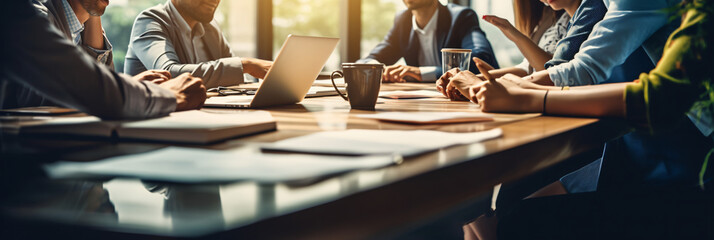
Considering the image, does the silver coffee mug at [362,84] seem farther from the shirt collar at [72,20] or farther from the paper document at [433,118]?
the shirt collar at [72,20]

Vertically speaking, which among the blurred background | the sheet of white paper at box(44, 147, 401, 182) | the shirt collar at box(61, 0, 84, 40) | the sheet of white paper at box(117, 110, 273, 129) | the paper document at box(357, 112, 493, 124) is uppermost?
the shirt collar at box(61, 0, 84, 40)

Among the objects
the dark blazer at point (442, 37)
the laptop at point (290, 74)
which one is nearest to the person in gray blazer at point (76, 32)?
the laptop at point (290, 74)

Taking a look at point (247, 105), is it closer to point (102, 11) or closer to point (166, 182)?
point (166, 182)

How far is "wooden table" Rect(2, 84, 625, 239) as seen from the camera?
0.40 metres

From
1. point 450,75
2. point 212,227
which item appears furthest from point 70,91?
point 450,75

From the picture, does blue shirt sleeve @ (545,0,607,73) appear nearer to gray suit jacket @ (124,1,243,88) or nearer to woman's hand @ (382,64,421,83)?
woman's hand @ (382,64,421,83)

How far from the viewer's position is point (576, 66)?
1.37m

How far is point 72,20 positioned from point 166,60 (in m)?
0.34

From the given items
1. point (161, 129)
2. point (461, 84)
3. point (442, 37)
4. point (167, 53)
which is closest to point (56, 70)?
point (161, 129)

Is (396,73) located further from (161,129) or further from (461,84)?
(161,129)

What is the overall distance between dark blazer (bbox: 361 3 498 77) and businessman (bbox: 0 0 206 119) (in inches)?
91.0

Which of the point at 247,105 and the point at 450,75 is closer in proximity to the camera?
the point at 247,105

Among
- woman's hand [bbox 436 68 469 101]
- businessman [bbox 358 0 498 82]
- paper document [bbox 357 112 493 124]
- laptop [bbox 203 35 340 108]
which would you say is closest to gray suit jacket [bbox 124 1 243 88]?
laptop [bbox 203 35 340 108]

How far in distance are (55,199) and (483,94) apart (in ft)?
2.64
